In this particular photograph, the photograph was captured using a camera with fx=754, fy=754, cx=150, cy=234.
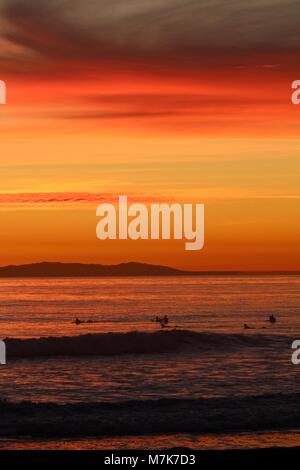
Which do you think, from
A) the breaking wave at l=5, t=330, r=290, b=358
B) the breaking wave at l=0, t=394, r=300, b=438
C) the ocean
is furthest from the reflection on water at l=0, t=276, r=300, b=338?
the breaking wave at l=0, t=394, r=300, b=438

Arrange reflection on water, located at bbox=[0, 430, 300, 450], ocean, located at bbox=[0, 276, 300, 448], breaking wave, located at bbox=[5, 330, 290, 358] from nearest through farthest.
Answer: reflection on water, located at bbox=[0, 430, 300, 450], ocean, located at bbox=[0, 276, 300, 448], breaking wave, located at bbox=[5, 330, 290, 358]

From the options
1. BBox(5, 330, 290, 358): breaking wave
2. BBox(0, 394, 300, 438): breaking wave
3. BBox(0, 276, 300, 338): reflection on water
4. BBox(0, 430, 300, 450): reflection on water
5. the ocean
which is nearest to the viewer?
BBox(0, 430, 300, 450): reflection on water

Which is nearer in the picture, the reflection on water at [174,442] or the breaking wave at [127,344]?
the reflection on water at [174,442]

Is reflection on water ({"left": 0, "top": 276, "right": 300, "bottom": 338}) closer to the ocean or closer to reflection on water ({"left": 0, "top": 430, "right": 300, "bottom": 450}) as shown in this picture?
the ocean

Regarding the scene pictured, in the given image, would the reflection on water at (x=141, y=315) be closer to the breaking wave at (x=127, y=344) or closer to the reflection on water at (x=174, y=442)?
the breaking wave at (x=127, y=344)

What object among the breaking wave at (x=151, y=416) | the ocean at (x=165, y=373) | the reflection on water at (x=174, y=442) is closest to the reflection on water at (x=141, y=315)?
the ocean at (x=165, y=373)

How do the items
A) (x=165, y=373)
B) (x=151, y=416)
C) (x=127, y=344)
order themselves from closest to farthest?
(x=151, y=416) < (x=165, y=373) < (x=127, y=344)

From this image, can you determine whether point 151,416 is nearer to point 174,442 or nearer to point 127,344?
point 174,442

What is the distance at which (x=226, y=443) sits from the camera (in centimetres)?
2397

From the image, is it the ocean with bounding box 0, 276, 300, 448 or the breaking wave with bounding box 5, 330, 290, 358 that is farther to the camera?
the breaking wave with bounding box 5, 330, 290, 358

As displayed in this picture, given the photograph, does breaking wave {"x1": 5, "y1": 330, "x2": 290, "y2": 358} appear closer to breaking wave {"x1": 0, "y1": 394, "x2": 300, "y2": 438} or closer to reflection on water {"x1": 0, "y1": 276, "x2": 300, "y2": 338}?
reflection on water {"x1": 0, "y1": 276, "x2": 300, "y2": 338}

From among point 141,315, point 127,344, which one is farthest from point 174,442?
point 141,315
